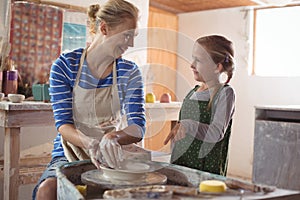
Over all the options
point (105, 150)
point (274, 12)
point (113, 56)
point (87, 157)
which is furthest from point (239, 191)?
point (274, 12)

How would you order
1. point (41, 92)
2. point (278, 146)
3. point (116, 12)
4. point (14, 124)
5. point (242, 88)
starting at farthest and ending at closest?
point (242, 88) → point (278, 146) → point (41, 92) → point (14, 124) → point (116, 12)

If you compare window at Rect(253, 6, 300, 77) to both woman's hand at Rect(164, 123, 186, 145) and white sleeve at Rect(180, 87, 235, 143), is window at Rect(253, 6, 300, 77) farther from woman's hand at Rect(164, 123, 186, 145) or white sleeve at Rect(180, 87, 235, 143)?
woman's hand at Rect(164, 123, 186, 145)

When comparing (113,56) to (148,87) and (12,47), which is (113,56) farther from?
(148,87)

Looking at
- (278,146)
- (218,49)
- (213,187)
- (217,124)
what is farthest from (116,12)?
(278,146)

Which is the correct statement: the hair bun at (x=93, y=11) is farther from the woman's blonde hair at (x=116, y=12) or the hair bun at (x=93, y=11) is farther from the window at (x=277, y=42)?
the window at (x=277, y=42)

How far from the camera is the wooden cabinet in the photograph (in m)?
2.53

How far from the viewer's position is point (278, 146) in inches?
103

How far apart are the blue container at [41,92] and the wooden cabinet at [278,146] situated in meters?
1.41

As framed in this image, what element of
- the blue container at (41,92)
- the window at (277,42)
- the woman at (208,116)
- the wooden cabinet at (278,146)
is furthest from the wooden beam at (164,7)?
the woman at (208,116)

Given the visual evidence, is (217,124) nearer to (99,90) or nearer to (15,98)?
(99,90)

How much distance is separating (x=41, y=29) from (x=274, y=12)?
2.36 metres

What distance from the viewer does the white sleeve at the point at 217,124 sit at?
1.44 metres

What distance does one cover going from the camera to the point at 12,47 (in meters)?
2.36

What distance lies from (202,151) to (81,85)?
51 cm
